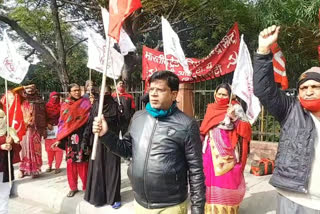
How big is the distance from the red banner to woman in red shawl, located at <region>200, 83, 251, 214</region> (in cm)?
185

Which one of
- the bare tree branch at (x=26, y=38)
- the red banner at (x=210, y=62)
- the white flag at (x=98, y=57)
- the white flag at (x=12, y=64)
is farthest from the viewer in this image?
the bare tree branch at (x=26, y=38)

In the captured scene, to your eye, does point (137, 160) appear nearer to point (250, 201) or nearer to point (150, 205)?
point (150, 205)

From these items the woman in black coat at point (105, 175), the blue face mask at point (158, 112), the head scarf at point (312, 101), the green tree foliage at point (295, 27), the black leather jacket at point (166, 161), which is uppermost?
the green tree foliage at point (295, 27)

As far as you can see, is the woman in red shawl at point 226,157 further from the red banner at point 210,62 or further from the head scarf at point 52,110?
the head scarf at point 52,110

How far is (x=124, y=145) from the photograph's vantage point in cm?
233

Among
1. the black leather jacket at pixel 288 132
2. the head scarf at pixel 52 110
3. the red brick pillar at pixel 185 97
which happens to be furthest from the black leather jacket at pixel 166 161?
the head scarf at pixel 52 110

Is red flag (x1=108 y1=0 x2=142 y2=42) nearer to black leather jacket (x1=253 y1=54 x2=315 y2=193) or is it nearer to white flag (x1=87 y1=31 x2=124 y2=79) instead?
black leather jacket (x1=253 y1=54 x2=315 y2=193)

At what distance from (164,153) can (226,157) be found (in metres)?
1.40

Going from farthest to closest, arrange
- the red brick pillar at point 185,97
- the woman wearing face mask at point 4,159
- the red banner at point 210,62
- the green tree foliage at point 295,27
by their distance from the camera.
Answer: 1. the green tree foliage at point 295,27
2. the red brick pillar at point 185,97
3. the red banner at point 210,62
4. the woman wearing face mask at point 4,159

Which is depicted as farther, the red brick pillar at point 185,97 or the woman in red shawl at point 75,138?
the red brick pillar at point 185,97

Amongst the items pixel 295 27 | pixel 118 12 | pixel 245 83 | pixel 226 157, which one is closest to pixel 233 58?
pixel 245 83

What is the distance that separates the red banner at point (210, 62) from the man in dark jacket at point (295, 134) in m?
3.07

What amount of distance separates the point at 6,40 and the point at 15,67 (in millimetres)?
417

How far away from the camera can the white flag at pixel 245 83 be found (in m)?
3.54
